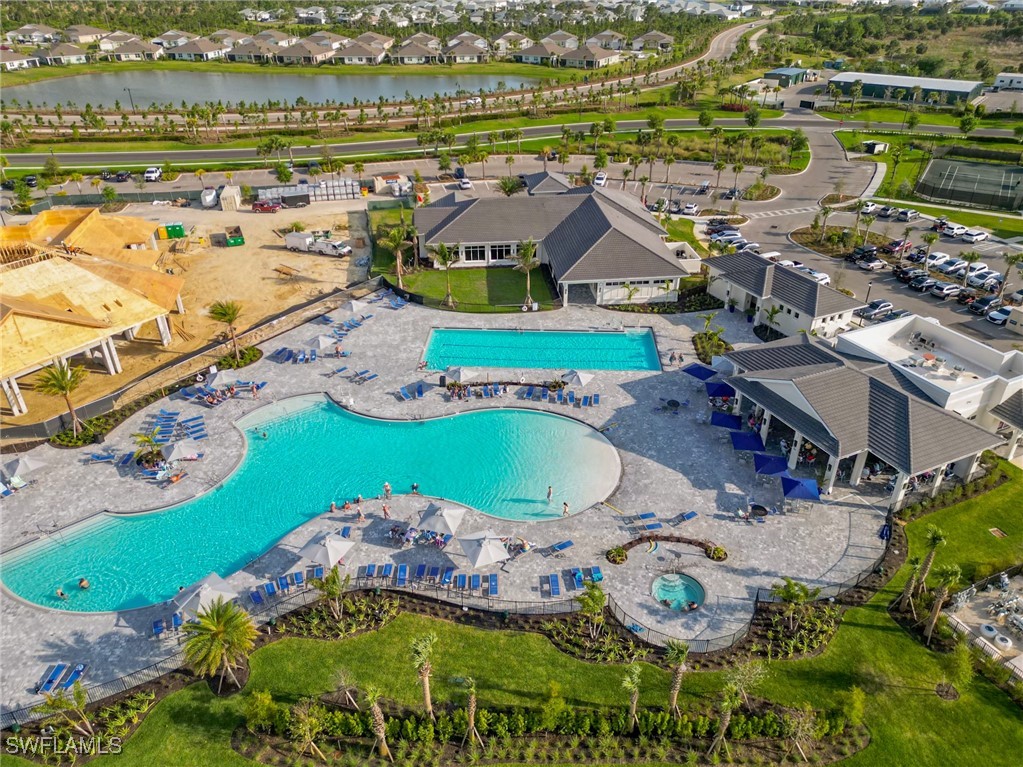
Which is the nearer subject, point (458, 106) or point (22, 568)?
point (22, 568)

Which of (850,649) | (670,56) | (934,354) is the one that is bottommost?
(850,649)

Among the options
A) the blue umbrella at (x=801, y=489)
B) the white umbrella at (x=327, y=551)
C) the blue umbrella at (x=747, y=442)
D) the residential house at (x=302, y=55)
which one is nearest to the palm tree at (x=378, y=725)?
the white umbrella at (x=327, y=551)

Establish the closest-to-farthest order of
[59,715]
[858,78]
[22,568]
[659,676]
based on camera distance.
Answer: [59,715]
[659,676]
[22,568]
[858,78]

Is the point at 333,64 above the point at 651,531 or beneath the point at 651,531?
above

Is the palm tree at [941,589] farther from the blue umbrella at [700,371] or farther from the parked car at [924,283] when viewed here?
the parked car at [924,283]

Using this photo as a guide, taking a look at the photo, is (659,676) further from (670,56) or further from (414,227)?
(670,56)

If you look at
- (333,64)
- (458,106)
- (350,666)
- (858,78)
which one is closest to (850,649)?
(350,666)

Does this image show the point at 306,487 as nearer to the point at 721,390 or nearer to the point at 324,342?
the point at 324,342
